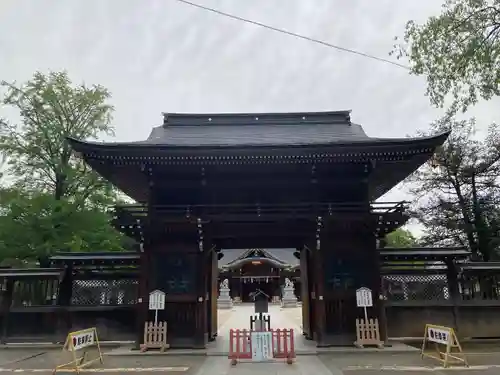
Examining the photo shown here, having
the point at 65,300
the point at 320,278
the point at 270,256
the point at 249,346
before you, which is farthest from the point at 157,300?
the point at 270,256

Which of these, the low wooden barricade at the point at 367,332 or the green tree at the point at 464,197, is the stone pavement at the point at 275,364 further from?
the green tree at the point at 464,197

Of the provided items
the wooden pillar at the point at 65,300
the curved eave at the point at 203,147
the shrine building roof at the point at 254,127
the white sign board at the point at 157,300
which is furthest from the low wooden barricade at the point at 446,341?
the wooden pillar at the point at 65,300

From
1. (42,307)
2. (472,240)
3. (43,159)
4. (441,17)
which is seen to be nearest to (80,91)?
(43,159)

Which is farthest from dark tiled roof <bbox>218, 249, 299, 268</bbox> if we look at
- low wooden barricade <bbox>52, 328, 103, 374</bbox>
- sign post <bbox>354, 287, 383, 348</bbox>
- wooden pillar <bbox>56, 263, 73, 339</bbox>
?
low wooden barricade <bbox>52, 328, 103, 374</bbox>

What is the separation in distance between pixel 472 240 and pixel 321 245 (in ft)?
47.0

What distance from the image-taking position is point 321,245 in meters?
10.3

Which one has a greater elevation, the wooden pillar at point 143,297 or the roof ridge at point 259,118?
the roof ridge at point 259,118

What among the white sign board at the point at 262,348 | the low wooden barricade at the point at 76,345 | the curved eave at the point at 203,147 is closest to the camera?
the low wooden barricade at the point at 76,345

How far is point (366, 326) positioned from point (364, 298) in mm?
738

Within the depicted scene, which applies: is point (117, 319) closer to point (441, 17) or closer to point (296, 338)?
point (296, 338)

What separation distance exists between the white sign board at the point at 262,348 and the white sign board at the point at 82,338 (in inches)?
141

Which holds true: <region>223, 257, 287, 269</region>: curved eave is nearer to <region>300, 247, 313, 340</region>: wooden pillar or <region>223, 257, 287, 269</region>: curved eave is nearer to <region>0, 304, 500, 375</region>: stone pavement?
<region>300, 247, 313, 340</region>: wooden pillar

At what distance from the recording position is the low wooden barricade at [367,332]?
31.3ft

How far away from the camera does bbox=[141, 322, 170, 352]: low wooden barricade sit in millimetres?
9516
